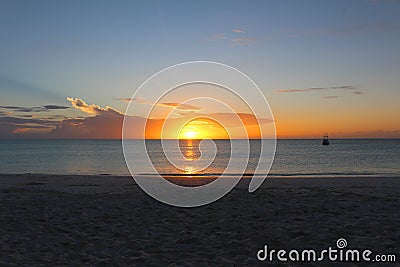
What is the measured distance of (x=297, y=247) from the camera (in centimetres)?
758

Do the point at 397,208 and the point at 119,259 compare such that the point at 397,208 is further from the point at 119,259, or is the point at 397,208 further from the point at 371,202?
the point at 119,259

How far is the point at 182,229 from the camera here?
916 cm

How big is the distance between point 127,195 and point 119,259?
769 cm

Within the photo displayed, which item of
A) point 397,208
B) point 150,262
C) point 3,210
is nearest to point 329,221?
point 397,208
